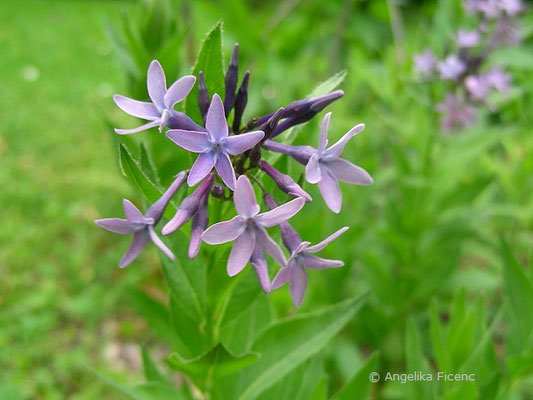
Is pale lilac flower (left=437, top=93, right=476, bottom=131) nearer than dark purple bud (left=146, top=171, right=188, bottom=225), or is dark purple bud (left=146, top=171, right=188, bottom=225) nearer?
dark purple bud (left=146, top=171, right=188, bottom=225)

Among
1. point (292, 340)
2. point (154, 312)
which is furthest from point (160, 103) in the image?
point (154, 312)

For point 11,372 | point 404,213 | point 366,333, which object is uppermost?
point 11,372

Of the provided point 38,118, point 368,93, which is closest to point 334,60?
point 368,93

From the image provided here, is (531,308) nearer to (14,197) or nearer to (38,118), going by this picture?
(14,197)

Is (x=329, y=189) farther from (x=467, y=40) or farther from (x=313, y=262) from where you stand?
(x=467, y=40)

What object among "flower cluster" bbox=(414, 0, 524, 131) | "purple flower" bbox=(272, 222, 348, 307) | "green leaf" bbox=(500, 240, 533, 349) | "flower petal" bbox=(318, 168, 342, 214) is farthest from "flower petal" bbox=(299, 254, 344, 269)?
"flower cluster" bbox=(414, 0, 524, 131)

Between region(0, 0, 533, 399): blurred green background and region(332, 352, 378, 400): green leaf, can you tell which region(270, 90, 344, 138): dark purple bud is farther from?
region(0, 0, 533, 399): blurred green background
